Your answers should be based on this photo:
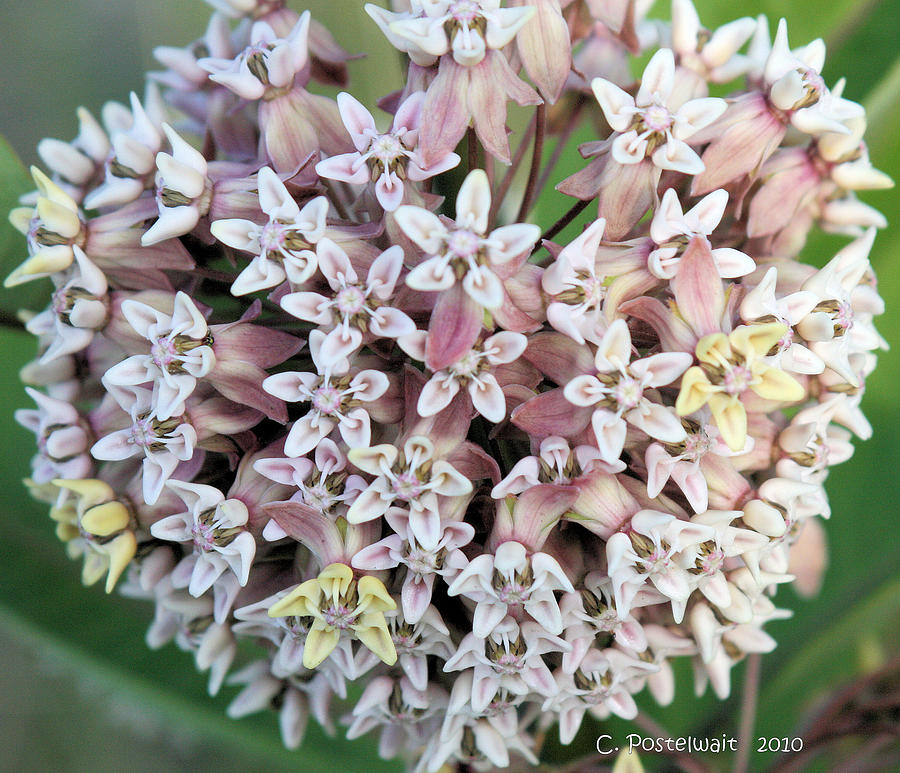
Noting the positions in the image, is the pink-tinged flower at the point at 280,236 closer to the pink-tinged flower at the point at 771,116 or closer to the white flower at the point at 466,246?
the white flower at the point at 466,246

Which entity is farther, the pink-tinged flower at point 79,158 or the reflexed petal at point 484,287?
the pink-tinged flower at point 79,158

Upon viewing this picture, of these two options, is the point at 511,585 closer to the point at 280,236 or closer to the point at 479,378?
the point at 479,378

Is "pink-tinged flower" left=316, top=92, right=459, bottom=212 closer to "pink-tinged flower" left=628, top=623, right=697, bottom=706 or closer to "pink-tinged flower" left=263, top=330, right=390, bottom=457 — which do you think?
"pink-tinged flower" left=263, top=330, right=390, bottom=457

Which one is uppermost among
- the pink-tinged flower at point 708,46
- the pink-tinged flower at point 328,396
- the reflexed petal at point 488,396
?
the pink-tinged flower at point 708,46

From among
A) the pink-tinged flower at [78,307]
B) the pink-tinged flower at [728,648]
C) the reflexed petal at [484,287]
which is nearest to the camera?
the reflexed petal at [484,287]

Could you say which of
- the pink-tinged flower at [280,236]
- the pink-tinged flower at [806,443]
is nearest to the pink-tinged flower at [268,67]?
the pink-tinged flower at [280,236]

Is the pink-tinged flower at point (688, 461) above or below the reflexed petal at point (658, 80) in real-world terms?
below

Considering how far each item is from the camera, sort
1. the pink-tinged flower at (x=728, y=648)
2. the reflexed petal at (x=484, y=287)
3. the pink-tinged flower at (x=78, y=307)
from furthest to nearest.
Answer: the pink-tinged flower at (x=728, y=648), the pink-tinged flower at (x=78, y=307), the reflexed petal at (x=484, y=287)

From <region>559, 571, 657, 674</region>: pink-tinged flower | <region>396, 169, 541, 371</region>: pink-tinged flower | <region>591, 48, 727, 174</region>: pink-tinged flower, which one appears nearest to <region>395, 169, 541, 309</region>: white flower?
<region>396, 169, 541, 371</region>: pink-tinged flower

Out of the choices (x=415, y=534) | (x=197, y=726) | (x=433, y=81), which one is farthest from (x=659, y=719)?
(x=433, y=81)
